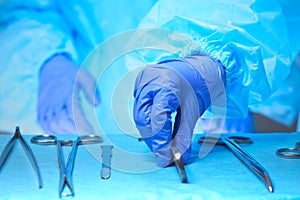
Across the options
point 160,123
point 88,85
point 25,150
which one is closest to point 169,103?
point 160,123

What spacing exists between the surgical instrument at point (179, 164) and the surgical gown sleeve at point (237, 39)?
248mm

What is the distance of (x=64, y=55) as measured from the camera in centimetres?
116

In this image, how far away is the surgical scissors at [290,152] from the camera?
88 cm

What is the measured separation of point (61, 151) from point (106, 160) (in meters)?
0.11

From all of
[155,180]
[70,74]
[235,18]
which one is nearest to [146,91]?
[155,180]

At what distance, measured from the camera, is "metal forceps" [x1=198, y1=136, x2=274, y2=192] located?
2.34ft

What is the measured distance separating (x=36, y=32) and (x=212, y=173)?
0.65 meters

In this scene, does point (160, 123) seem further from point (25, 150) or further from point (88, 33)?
point (88, 33)

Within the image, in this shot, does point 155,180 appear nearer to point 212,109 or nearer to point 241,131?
point 212,109

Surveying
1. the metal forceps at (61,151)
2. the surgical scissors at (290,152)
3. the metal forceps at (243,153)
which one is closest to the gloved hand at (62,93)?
the metal forceps at (61,151)

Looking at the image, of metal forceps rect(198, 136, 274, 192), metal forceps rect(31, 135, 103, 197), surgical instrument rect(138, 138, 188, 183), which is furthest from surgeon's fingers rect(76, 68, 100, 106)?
surgical instrument rect(138, 138, 188, 183)

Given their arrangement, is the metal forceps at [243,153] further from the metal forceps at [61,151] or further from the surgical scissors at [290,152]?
the metal forceps at [61,151]

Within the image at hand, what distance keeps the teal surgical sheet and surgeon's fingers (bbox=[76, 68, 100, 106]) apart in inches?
9.4

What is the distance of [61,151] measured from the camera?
87cm
